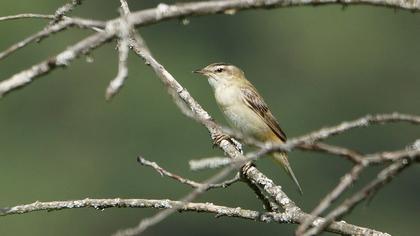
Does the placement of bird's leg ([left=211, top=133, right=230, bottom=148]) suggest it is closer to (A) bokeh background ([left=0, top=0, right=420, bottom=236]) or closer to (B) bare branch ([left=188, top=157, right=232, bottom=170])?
(B) bare branch ([left=188, top=157, right=232, bottom=170])

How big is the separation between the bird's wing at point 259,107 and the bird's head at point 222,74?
0.42ft

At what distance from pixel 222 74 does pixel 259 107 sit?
0.44m

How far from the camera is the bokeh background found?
116ft

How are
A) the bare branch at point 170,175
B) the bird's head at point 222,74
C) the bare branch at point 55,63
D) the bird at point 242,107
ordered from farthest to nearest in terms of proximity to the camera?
the bird's head at point 222,74 → the bird at point 242,107 → the bare branch at point 170,175 → the bare branch at point 55,63

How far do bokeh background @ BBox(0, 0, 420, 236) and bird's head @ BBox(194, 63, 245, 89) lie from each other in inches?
790

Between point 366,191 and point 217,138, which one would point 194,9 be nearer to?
point 366,191

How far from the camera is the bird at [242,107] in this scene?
8.48 m

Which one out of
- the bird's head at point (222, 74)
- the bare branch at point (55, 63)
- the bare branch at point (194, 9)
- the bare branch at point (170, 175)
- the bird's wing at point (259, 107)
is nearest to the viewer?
the bare branch at point (55, 63)

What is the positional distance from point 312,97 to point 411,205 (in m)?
8.60

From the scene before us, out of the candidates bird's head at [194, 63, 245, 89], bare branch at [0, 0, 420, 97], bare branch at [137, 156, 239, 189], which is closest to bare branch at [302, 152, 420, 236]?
bare branch at [0, 0, 420, 97]

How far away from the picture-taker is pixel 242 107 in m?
8.61

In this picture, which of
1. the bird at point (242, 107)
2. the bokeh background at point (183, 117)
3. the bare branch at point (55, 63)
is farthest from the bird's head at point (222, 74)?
the bokeh background at point (183, 117)

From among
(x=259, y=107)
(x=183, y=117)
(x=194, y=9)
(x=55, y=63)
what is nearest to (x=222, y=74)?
(x=259, y=107)

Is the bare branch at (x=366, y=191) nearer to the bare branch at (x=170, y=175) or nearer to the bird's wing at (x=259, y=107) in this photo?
the bare branch at (x=170, y=175)
